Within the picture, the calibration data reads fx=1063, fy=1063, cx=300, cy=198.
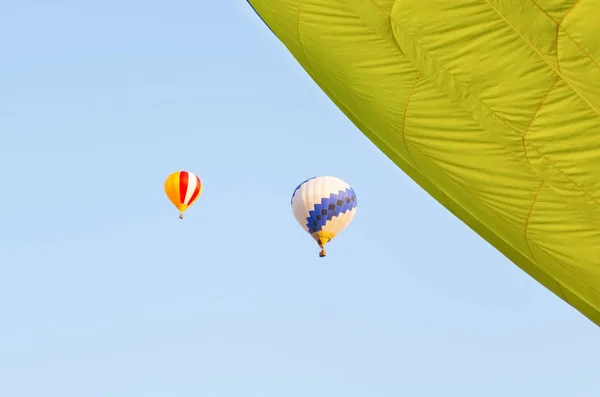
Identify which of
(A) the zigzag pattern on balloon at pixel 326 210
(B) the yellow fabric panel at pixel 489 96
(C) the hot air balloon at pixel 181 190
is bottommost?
(B) the yellow fabric panel at pixel 489 96

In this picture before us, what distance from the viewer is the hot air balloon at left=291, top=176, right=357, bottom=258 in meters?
25.5

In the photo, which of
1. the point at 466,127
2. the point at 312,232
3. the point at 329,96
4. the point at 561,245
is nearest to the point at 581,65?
the point at 466,127

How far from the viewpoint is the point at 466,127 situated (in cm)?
503

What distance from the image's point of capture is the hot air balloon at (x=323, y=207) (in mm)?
25469

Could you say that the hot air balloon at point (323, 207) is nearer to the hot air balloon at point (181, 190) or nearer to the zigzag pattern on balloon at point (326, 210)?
the zigzag pattern on balloon at point (326, 210)

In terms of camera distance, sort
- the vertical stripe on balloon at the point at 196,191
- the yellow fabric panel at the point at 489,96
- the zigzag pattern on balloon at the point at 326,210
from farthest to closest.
Answer: the vertical stripe on balloon at the point at 196,191 < the zigzag pattern on balloon at the point at 326,210 < the yellow fabric panel at the point at 489,96

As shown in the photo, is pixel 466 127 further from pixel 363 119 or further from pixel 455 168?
pixel 363 119

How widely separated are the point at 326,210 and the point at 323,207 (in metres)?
0.10

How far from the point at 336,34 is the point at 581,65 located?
1.19m

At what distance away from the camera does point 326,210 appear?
25516mm

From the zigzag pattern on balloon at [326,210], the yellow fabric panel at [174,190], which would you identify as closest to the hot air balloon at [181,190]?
the yellow fabric panel at [174,190]

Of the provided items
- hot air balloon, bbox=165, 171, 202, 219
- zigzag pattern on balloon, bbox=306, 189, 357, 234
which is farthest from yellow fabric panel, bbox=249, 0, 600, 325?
hot air balloon, bbox=165, 171, 202, 219

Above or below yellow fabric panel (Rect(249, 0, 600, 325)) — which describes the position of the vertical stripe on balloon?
above

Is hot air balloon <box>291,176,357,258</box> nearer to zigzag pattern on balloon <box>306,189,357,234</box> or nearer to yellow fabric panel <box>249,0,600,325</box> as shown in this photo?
zigzag pattern on balloon <box>306,189,357,234</box>
